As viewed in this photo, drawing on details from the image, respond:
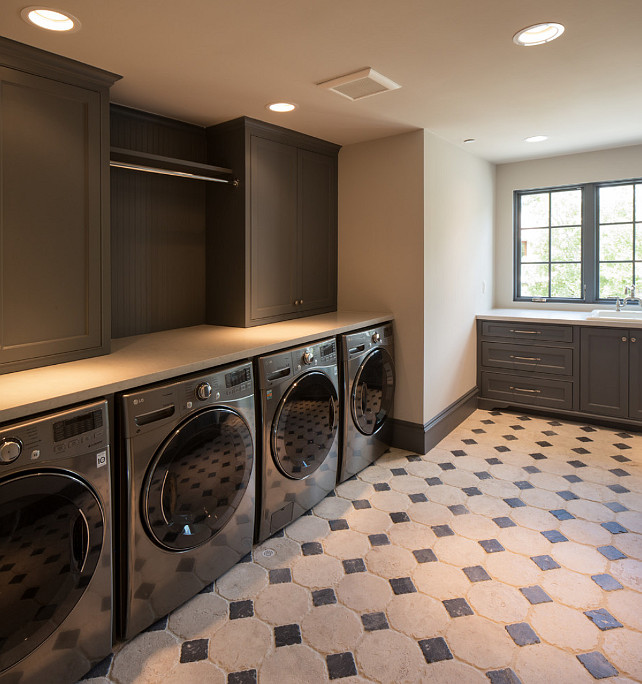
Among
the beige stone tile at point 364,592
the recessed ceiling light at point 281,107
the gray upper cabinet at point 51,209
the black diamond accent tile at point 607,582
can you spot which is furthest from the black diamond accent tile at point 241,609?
the recessed ceiling light at point 281,107

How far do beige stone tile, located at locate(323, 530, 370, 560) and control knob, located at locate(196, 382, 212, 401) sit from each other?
1010 mm

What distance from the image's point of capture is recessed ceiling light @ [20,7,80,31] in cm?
175

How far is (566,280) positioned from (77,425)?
4.51 metres

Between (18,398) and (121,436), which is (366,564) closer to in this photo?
(121,436)

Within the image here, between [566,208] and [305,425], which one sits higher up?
[566,208]

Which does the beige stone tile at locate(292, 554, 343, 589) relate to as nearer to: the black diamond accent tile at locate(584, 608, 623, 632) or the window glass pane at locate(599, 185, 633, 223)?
the black diamond accent tile at locate(584, 608, 623, 632)

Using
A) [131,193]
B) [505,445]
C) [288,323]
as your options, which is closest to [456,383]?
[505,445]

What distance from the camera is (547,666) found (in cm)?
173

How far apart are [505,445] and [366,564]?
1878 mm

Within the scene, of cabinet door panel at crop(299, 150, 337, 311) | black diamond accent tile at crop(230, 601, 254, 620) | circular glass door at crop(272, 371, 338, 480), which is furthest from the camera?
cabinet door panel at crop(299, 150, 337, 311)

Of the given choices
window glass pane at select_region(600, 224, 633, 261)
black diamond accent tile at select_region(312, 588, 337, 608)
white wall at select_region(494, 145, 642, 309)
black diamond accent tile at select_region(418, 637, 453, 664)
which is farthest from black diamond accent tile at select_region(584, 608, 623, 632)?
window glass pane at select_region(600, 224, 633, 261)

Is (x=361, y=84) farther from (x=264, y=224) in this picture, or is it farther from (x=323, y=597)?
(x=323, y=597)

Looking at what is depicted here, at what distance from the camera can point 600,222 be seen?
14.9 feet

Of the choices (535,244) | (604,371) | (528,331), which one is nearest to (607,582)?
(604,371)
